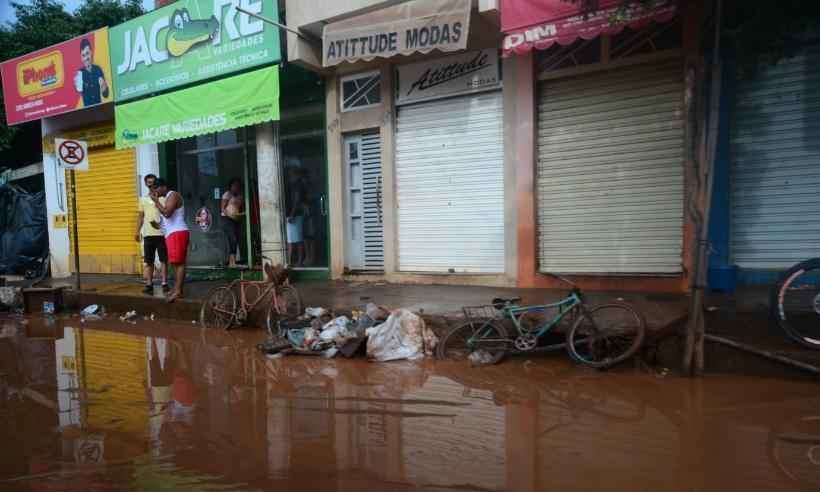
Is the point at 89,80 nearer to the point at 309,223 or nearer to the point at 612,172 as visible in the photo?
the point at 309,223

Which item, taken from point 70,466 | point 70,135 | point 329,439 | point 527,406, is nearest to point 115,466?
point 70,466

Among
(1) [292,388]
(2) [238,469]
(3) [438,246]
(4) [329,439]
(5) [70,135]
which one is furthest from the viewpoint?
(5) [70,135]

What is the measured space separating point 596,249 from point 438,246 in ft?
8.24

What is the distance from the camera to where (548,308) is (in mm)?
5262

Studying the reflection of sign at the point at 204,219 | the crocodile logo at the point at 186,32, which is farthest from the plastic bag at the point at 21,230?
the crocodile logo at the point at 186,32

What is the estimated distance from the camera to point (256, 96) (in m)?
9.09

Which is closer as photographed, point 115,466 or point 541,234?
point 115,466

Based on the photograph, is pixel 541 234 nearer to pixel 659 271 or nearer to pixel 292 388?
pixel 659 271

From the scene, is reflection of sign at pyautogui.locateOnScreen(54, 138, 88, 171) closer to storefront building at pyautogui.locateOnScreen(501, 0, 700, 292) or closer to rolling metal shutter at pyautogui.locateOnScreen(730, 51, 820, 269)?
storefront building at pyautogui.locateOnScreen(501, 0, 700, 292)

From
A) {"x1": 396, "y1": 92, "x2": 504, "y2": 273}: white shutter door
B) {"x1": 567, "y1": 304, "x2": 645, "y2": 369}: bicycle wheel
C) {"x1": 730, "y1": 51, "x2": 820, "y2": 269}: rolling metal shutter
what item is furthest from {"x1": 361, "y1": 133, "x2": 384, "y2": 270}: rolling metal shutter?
{"x1": 730, "y1": 51, "x2": 820, "y2": 269}: rolling metal shutter

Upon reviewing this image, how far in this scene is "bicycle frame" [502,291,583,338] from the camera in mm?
5121

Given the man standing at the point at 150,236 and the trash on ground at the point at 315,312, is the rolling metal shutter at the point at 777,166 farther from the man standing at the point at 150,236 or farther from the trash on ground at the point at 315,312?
the man standing at the point at 150,236

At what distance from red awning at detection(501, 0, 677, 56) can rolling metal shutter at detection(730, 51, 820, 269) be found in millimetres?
1717

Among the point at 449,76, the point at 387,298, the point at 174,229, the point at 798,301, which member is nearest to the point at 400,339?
the point at 387,298
